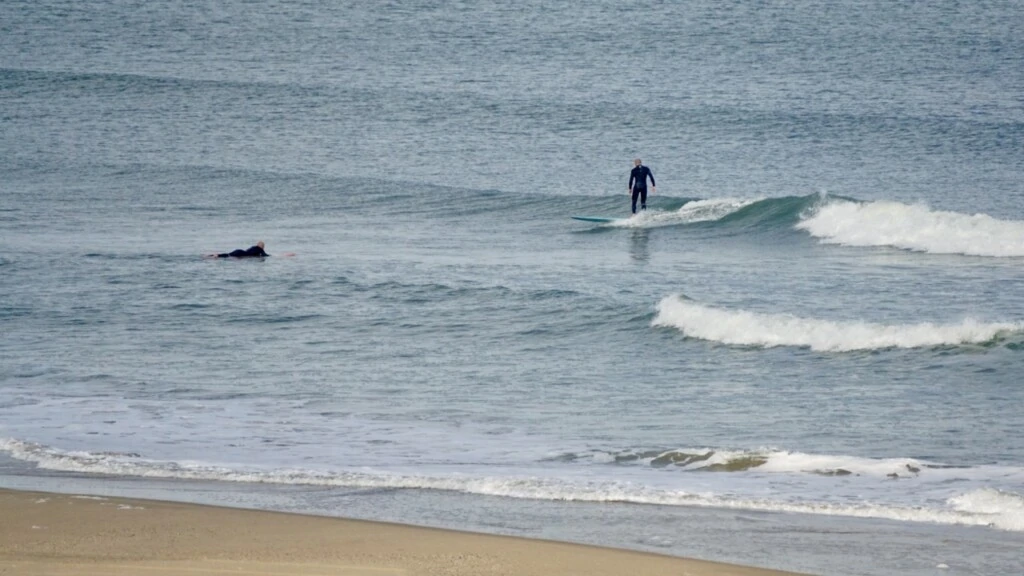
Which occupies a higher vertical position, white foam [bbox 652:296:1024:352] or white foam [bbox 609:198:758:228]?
white foam [bbox 609:198:758:228]

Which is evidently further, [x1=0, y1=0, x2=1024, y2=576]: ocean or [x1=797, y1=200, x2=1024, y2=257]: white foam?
[x1=797, y1=200, x2=1024, y2=257]: white foam

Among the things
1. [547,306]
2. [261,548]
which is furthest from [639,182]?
[261,548]

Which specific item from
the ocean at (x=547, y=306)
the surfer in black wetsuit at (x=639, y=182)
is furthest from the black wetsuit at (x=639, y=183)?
the ocean at (x=547, y=306)

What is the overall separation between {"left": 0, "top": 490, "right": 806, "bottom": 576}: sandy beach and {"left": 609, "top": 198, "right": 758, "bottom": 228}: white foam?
21.0 meters

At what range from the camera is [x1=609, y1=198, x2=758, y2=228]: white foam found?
29.9 metres

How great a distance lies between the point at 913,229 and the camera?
26125 mm

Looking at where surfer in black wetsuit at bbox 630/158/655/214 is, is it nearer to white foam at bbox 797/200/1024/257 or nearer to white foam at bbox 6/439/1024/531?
white foam at bbox 797/200/1024/257

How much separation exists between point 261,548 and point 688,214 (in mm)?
22719

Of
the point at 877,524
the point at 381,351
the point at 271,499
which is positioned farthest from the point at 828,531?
the point at 381,351

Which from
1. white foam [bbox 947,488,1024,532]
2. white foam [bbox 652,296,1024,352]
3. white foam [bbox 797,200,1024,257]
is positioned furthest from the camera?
white foam [bbox 797,200,1024,257]

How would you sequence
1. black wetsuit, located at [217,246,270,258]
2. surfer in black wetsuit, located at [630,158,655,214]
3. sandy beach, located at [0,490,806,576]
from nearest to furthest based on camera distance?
sandy beach, located at [0,490,806,576] → black wetsuit, located at [217,246,270,258] → surfer in black wetsuit, located at [630,158,655,214]

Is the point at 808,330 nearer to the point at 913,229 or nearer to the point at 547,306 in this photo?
the point at 547,306

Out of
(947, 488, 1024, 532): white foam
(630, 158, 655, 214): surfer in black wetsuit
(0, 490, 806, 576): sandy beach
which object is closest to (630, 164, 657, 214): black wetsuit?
(630, 158, 655, 214): surfer in black wetsuit

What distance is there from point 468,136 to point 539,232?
53.4ft
